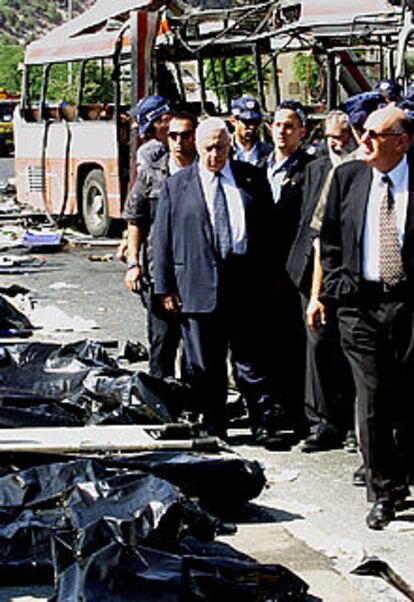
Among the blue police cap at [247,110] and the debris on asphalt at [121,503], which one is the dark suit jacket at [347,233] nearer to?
the debris on asphalt at [121,503]

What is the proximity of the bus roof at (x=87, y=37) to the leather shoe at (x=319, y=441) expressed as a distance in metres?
10.6

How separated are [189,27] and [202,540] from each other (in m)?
13.3

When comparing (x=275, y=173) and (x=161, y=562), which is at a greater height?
(x=275, y=173)

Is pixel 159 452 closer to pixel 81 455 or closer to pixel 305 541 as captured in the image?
pixel 81 455

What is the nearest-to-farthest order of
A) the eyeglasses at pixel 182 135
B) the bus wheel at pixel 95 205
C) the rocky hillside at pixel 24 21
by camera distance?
1. the eyeglasses at pixel 182 135
2. the bus wheel at pixel 95 205
3. the rocky hillside at pixel 24 21

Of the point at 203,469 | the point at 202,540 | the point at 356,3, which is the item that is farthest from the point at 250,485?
the point at 356,3

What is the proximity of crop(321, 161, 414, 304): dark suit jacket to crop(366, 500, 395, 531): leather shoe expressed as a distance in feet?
3.15

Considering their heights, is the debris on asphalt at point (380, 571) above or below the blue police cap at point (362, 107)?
below

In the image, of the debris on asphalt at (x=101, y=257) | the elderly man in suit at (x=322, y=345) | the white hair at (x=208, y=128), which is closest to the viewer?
the white hair at (x=208, y=128)

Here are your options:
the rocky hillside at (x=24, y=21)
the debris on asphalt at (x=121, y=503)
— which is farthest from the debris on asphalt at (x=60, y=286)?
the rocky hillside at (x=24, y=21)

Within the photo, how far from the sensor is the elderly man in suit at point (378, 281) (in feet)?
21.7

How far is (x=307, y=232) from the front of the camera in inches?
319

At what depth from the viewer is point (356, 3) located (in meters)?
15.4

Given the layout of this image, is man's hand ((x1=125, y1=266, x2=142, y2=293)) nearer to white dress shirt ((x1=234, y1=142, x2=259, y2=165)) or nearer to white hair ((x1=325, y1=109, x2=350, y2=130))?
white dress shirt ((x1=234, y1=142, x2=259, y2=165))
